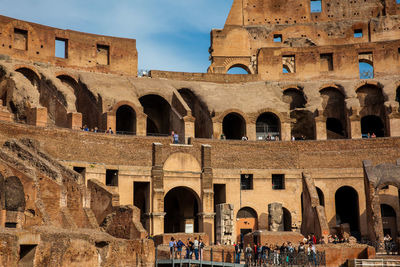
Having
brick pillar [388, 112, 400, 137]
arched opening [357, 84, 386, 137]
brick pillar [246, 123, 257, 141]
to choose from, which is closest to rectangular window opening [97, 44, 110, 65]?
brick pillar [246, 123, 257, 141]

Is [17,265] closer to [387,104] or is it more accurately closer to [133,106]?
[133,106]

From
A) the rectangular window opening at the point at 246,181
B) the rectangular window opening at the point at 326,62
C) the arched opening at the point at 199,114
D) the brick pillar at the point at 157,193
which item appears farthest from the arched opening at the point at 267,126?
the brick pillar at the point at 157,193

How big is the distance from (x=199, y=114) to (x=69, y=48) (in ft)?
35.2

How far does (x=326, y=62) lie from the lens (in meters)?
47.8

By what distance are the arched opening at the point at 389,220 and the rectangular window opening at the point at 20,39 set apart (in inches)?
1055

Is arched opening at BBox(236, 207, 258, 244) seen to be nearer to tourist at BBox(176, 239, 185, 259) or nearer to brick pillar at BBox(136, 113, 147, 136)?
brick pillar at BBox(136, 113, 147, 136)

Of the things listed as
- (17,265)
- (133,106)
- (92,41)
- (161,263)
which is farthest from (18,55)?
(17,265)

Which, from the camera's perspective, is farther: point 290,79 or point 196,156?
point 290,79

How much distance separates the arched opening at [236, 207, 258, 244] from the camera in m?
35.9

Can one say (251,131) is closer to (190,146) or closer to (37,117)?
(190,146)

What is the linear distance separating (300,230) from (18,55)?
2257cm

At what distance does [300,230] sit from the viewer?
116ft

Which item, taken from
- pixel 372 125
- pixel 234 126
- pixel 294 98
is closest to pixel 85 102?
pixel 234 126

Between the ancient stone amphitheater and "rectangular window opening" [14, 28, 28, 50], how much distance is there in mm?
137
